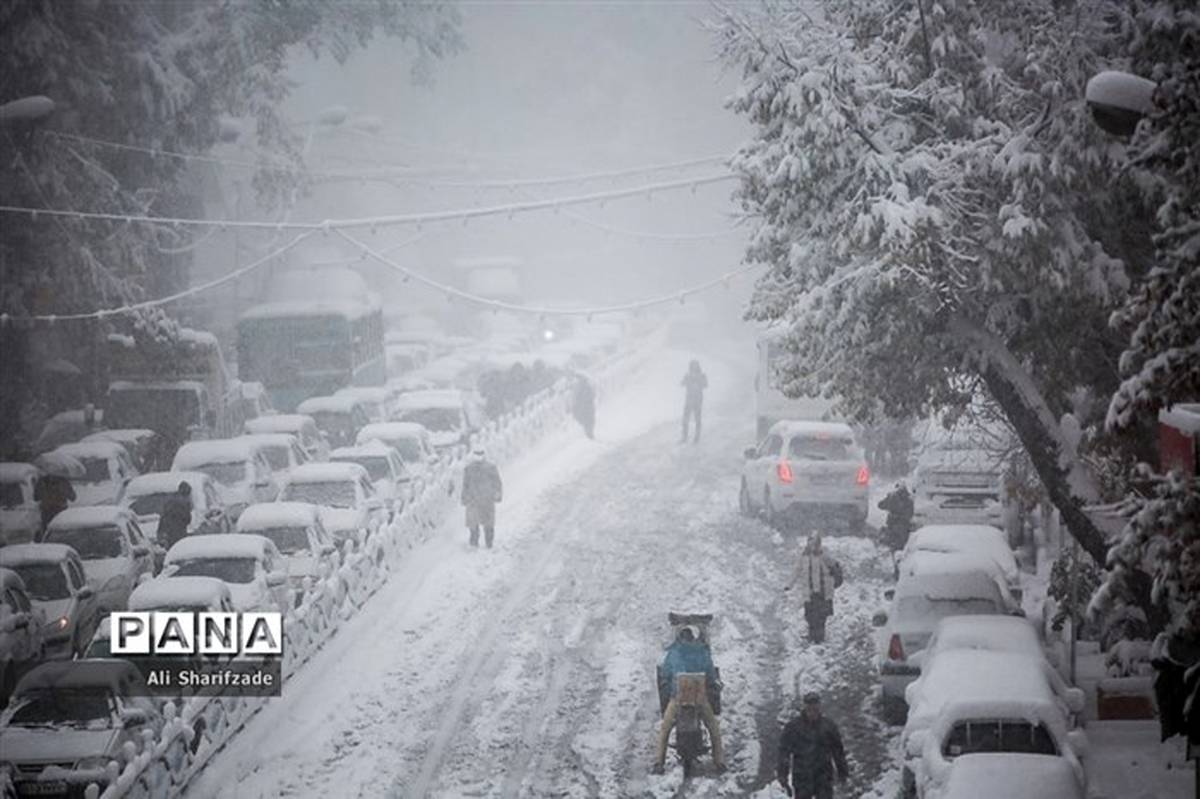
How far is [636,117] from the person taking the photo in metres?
89.0

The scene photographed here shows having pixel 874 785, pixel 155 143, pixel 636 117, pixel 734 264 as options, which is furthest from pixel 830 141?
pixel 636 117

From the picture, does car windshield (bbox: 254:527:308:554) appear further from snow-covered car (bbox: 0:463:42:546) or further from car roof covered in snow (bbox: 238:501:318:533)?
snow-covered car (bbox: 0:463:42:546)

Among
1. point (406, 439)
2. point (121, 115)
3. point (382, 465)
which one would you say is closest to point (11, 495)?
point (382, 465)

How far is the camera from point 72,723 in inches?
543

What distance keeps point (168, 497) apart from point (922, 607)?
1291 cm

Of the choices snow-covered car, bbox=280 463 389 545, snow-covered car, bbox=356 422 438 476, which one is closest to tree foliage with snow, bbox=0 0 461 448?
snow-covered car, bbox=356 422 438 476

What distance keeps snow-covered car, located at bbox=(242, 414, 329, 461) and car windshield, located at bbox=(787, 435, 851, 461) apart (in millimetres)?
10279

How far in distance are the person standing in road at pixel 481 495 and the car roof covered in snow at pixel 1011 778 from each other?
44.2ft

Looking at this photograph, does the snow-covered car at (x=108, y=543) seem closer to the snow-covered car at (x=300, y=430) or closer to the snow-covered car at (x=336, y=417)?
the snow-covered car at (x=300, y=430)

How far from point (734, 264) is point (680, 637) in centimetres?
6620

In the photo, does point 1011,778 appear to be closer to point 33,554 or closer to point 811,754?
point 811,754

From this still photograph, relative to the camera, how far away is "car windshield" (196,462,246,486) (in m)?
25.5

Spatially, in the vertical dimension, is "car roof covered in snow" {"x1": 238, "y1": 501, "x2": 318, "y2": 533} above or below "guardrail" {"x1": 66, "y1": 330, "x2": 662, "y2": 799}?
above

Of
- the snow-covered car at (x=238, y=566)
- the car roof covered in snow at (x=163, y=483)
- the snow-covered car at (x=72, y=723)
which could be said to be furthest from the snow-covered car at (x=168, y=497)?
the snow-covered car at (x=72, y=723)
